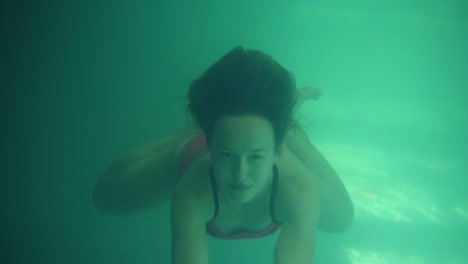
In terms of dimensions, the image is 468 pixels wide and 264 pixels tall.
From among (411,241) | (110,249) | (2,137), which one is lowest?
(411,241)

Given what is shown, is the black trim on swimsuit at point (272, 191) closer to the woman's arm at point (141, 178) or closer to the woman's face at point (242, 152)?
the woman's face at point (242, 152)

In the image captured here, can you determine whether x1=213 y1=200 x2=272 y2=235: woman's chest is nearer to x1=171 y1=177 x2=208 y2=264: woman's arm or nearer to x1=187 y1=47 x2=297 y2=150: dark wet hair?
x1=171 y1=177 x2=208 y2=264: woman's arm

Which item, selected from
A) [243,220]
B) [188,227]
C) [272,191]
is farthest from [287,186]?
[188,227]

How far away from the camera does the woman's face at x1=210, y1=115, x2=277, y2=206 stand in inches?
60.3

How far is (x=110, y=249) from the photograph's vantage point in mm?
2979

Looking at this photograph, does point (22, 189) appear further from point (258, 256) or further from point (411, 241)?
point (411, 241)

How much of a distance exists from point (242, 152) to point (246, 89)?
0.23 meters

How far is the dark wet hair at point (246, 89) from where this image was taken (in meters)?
1.54

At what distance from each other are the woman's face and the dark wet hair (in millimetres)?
36

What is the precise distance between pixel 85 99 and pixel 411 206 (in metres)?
3.46

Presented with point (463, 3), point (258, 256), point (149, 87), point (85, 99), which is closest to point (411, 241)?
point (258, 256)

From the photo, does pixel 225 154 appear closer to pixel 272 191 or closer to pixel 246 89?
pixel 246 89

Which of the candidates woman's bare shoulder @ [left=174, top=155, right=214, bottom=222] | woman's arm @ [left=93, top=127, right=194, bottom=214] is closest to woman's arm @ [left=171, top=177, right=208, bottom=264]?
woman's bare shoulder @ [left=174, top=155, right=214, bottom=222]

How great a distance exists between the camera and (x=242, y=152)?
1538 millimetres
